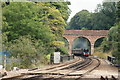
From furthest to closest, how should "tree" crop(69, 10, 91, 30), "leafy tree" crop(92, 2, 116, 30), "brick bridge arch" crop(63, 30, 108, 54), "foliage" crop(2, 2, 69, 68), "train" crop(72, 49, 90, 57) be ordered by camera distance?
"tree" crop(69, 10, 91, 30) < "leafy tree" crop(92, 2, 116, 30) < "brick bridge arch" crop(63, 30, 108, 54) < "train" crop(72, 49, 90, 57) < "foliage" crop(2, 2, 69, 68)

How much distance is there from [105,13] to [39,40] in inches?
1996

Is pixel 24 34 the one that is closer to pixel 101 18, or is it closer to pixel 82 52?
pixel 82 52

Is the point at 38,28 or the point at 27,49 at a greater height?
the point at 38,28

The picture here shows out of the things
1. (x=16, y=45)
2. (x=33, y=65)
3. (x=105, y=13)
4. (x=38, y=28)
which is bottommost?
(x=33, y=65)

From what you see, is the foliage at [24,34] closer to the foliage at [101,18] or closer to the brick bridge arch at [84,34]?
the brick bridge arch at [84,34]

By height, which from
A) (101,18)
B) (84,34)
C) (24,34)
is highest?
(101,18)

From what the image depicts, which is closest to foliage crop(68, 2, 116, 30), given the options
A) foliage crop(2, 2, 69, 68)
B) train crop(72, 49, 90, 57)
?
train crop(72, 49, 90, 57)

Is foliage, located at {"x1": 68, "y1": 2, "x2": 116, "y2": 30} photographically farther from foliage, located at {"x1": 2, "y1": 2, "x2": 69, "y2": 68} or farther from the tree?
foliage, located at {"x1": 2, "y1": 2, "x2": 69, "y2": 68}

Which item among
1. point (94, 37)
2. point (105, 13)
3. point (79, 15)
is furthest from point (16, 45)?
point (79, 15)

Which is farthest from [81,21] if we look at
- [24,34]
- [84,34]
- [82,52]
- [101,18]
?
[24,34]

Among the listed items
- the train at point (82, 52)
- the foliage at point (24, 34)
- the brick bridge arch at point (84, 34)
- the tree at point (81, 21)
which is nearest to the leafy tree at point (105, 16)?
the tree at point (81, 21)

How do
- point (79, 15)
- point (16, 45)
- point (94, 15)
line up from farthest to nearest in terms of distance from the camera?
point (79, 15) → point (94, 15) → point (16, 45)

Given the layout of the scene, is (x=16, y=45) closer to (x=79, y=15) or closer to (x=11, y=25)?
(x=11, y=25)

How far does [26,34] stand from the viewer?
79.3ft
